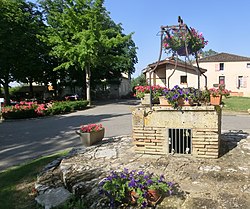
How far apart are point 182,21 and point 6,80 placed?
22969 mm

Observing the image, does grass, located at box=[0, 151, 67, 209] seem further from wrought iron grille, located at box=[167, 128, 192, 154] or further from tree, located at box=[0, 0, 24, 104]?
tree, located at box=[0, 0, 24, 104]

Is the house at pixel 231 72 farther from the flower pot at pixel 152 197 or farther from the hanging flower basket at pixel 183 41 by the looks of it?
the flower pot at pixel 152 197

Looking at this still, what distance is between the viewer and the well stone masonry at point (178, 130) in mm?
4230

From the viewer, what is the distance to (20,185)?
13.3ft

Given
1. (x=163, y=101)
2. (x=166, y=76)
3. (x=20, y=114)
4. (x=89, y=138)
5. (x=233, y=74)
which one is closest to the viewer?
(x=163, y=101)

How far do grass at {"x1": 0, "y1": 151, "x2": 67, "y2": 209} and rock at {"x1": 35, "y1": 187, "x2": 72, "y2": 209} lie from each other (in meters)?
0.11

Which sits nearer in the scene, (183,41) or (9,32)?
(183,41)

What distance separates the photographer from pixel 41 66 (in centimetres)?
2302

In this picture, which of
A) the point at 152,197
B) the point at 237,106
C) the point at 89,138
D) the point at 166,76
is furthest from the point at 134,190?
the point at 237,106

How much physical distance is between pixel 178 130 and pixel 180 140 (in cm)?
22

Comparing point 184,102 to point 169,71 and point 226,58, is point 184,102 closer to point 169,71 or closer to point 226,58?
point 169,71

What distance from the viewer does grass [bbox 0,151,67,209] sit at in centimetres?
337

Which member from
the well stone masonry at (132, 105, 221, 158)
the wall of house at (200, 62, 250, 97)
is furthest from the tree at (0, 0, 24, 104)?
the wall of house at (200, 62, 250, 97)

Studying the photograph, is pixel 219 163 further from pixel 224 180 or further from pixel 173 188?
pixel 173 188
